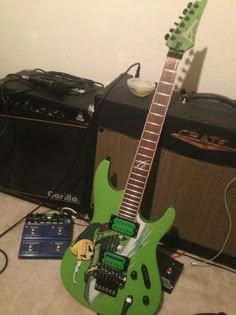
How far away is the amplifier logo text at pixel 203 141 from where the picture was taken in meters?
0.85

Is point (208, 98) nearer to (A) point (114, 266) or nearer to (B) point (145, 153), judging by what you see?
(B) point (145, 153)

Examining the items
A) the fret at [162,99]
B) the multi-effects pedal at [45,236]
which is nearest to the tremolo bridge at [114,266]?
the multi-effects pedal at [45,236]

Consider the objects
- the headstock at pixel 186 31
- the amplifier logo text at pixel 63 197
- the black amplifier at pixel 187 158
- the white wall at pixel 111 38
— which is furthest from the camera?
the amplifier logo text at pixel 63 197

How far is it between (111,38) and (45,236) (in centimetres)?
79

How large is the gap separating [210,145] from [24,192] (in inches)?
30.9

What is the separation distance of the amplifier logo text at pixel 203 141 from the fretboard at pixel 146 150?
3.1 inches

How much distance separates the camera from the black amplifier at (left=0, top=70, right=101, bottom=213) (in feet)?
3.36

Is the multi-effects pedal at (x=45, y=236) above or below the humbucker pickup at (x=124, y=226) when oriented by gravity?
below

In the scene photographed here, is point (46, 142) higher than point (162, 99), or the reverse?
point (162, 99)

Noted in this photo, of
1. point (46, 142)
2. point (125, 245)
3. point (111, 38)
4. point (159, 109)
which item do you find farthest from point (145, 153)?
point (111, 38)

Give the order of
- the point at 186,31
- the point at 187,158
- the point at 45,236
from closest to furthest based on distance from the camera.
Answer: the point at 186,31 < the point at 187,158 < the point at 45,236

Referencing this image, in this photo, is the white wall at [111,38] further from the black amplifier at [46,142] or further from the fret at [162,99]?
the fret at [162,99]

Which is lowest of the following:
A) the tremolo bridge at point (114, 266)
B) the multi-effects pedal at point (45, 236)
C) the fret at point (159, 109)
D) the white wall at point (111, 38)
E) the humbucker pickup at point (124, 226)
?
the multi-effects pedal at point (45, 236)

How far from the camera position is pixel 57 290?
3.19 ft
